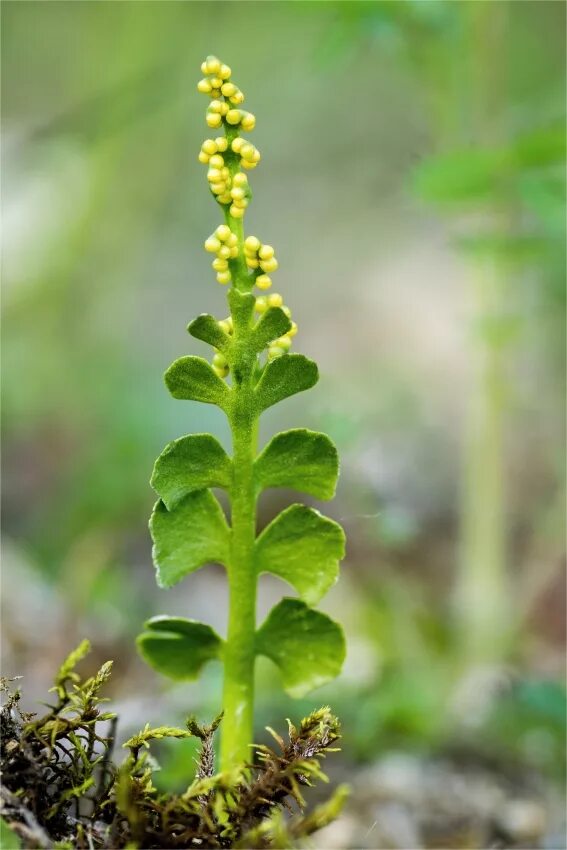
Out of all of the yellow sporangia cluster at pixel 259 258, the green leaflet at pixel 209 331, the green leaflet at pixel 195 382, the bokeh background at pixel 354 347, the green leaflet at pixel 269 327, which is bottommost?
the green leaflet at pixel 195 382

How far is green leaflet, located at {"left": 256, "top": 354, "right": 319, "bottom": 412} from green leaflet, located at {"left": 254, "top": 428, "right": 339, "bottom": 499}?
0.02 metres

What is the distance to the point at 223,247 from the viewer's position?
1.52 ft

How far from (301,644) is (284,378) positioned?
0.58ft

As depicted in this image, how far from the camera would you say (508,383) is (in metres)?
1.59

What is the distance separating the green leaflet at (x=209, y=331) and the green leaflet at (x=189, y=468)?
0.18 feet

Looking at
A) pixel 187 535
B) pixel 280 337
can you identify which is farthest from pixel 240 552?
pixel 280 337

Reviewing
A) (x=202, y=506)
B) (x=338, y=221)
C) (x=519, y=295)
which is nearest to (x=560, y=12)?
(x=338, y=221)

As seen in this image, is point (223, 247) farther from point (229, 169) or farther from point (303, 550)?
point (303, 550)

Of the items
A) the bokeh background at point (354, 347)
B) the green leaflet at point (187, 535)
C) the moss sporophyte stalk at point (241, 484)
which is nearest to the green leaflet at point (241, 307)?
the moss sporophyte stalk at point (241, 484)

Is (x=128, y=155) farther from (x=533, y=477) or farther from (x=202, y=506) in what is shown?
(x=202, y=506)

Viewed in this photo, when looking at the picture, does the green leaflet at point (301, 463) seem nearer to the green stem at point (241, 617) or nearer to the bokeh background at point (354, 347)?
the green stem at point (241, 617)

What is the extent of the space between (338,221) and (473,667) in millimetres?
2745

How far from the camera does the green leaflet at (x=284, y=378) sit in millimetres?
456

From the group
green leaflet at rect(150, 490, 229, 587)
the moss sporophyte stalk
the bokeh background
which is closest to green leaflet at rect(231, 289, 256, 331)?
the moss sporophyte stalk
